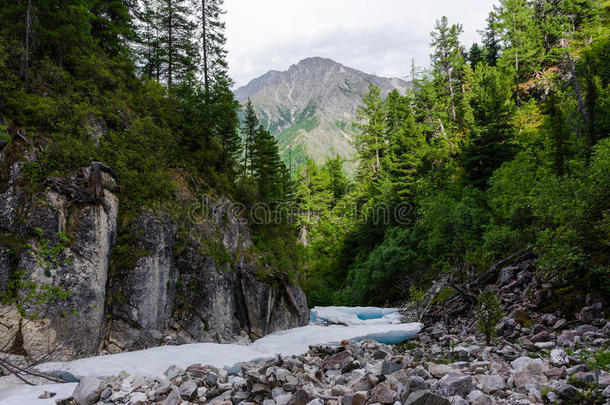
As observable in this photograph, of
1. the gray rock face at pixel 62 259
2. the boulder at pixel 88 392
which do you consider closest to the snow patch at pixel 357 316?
the gray rock face at pixel 62 259

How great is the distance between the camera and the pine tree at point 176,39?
25950mm

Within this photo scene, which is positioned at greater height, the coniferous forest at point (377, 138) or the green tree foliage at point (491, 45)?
the green tree foliage at point (491, 45)

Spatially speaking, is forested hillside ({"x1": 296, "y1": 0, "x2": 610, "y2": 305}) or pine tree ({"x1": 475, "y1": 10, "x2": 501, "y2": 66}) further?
pine tree ({"x1": 475, "y1": 10, "x2": 501, "y2": 66})

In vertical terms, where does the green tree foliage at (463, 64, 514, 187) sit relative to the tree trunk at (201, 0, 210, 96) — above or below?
below

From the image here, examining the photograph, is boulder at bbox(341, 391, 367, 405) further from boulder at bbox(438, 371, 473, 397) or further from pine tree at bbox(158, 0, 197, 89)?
pine tree at bbox(158, 0, 197, 89)

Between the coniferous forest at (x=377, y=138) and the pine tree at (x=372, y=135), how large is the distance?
0.22m

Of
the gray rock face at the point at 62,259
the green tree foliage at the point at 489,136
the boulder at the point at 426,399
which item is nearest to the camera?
the boulder at the point at 426,399

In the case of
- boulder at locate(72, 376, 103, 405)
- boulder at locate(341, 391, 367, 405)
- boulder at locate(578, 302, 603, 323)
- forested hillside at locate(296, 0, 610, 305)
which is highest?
forested hillside at locate(296, 0, 610, 305)

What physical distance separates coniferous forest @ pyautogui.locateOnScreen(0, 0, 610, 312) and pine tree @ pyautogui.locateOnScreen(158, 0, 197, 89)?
0.14 metres

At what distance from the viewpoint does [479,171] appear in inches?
1089

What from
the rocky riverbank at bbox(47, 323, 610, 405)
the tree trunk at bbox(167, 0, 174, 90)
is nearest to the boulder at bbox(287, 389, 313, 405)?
the rocky riverbank at bbox(47, 323, 610, 405)

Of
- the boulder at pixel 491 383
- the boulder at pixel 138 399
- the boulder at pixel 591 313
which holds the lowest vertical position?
the boulder at pixel 138 399

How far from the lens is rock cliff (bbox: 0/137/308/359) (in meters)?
9.45

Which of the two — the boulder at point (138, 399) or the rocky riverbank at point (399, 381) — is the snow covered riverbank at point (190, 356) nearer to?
the rocky riverbank at point (399, 381)
